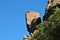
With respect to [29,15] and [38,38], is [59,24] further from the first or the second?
[29,15]

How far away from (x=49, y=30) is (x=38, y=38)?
580cm

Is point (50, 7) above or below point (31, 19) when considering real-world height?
below

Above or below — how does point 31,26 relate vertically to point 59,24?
above

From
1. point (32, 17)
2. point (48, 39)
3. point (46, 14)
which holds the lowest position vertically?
point (48, 39)

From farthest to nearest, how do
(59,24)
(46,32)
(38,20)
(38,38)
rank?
(38,20)
(38,38)
(46,32)
(59,24)

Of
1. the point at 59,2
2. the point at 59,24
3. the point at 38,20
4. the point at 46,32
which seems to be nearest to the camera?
the point at 59,24

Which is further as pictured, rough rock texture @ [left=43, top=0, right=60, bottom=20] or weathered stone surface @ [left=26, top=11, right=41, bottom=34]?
weathered stone surface @ [left=26, top=11, right=41, bottom=34]

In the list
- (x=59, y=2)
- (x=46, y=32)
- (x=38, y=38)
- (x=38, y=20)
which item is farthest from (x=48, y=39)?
(x=38, y=20)

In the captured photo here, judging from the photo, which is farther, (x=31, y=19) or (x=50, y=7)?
(x=31, y=19)

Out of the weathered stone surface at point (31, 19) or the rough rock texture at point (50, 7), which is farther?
the weathered stone surface at point (31, 19)

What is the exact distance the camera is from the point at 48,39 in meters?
39.9

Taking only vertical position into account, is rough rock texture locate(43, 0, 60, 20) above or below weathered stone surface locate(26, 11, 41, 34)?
below

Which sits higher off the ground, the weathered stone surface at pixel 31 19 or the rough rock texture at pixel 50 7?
the weathered stone surface at pixel 31 19

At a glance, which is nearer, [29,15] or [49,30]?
[49,30]
